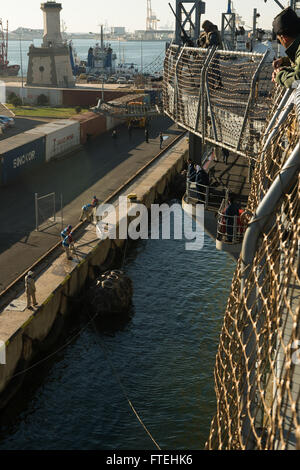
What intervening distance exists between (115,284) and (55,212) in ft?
34.4

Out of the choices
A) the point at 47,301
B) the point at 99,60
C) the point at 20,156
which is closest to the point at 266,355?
the point at 47,301

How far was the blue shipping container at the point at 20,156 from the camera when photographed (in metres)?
43.7

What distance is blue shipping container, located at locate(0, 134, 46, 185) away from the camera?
4366cm

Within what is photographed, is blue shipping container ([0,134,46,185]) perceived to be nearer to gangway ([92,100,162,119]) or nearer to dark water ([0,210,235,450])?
gangway ([92,100,162,119])

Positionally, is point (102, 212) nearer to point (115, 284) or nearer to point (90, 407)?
point (115, 284)

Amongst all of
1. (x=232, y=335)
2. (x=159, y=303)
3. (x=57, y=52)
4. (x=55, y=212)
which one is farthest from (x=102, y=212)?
(x=57, y=52)

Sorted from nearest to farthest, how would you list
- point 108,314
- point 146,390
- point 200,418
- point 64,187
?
point 200,418 → point 146,390 → point 108,314 → point 64,187

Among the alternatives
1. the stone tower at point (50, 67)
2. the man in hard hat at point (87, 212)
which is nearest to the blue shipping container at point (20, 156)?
the man in hard hat at point (87, 212)

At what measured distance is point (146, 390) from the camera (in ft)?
69.4

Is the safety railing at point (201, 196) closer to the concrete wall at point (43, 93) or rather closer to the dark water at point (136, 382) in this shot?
the dark water at point (136, 382)

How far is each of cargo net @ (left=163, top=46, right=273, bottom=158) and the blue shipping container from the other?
17603 mm

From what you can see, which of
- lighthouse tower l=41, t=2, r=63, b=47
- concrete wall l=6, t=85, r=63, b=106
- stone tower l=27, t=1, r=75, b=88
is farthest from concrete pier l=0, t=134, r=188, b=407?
lighthouse tower l=41, t=2, r=63, b=47

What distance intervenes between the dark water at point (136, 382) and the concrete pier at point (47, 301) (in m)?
0.95

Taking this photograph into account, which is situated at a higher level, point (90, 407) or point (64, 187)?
point (64, 187)
